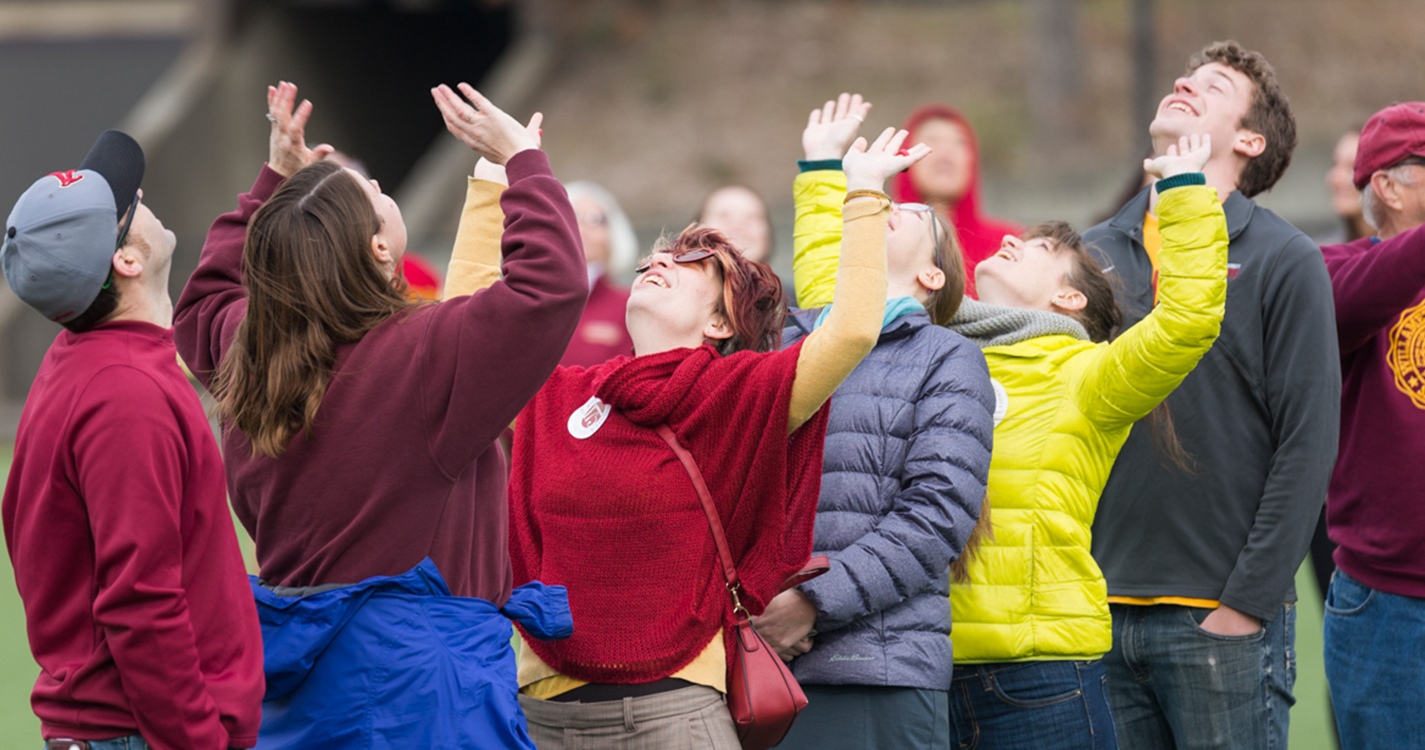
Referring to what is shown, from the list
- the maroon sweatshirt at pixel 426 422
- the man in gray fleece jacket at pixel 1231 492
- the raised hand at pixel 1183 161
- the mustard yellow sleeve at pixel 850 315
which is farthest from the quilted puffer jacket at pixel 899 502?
the maroon sweatshirt at pixel 426 422

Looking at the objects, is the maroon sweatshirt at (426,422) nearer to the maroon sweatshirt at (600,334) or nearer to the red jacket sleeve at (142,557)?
the red jacket sleeve at (142,557)

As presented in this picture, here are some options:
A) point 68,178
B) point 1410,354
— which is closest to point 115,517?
point 68,178

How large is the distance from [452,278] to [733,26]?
18.2 metres

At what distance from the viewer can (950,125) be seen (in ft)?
20.1

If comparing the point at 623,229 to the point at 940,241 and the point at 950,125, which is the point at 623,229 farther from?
the point at 940,241

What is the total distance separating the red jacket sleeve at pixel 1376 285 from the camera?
3.34 m

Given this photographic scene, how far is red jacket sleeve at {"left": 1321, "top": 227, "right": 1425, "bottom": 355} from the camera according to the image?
334 cm

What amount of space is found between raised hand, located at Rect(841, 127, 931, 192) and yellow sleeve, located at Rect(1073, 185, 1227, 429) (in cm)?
65

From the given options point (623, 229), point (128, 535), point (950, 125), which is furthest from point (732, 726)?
point (623, 229)

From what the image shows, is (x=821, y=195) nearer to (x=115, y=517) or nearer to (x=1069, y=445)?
(x=1069, y=445)

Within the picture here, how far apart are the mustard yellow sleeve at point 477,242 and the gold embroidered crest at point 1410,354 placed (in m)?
2.42

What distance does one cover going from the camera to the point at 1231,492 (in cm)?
338

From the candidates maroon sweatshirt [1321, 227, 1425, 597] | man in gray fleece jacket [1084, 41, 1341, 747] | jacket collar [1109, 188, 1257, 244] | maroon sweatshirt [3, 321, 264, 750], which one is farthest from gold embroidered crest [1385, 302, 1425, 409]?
maroon sweatshirt [3, 321, 264, 750]

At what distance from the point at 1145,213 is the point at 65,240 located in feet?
9.36
